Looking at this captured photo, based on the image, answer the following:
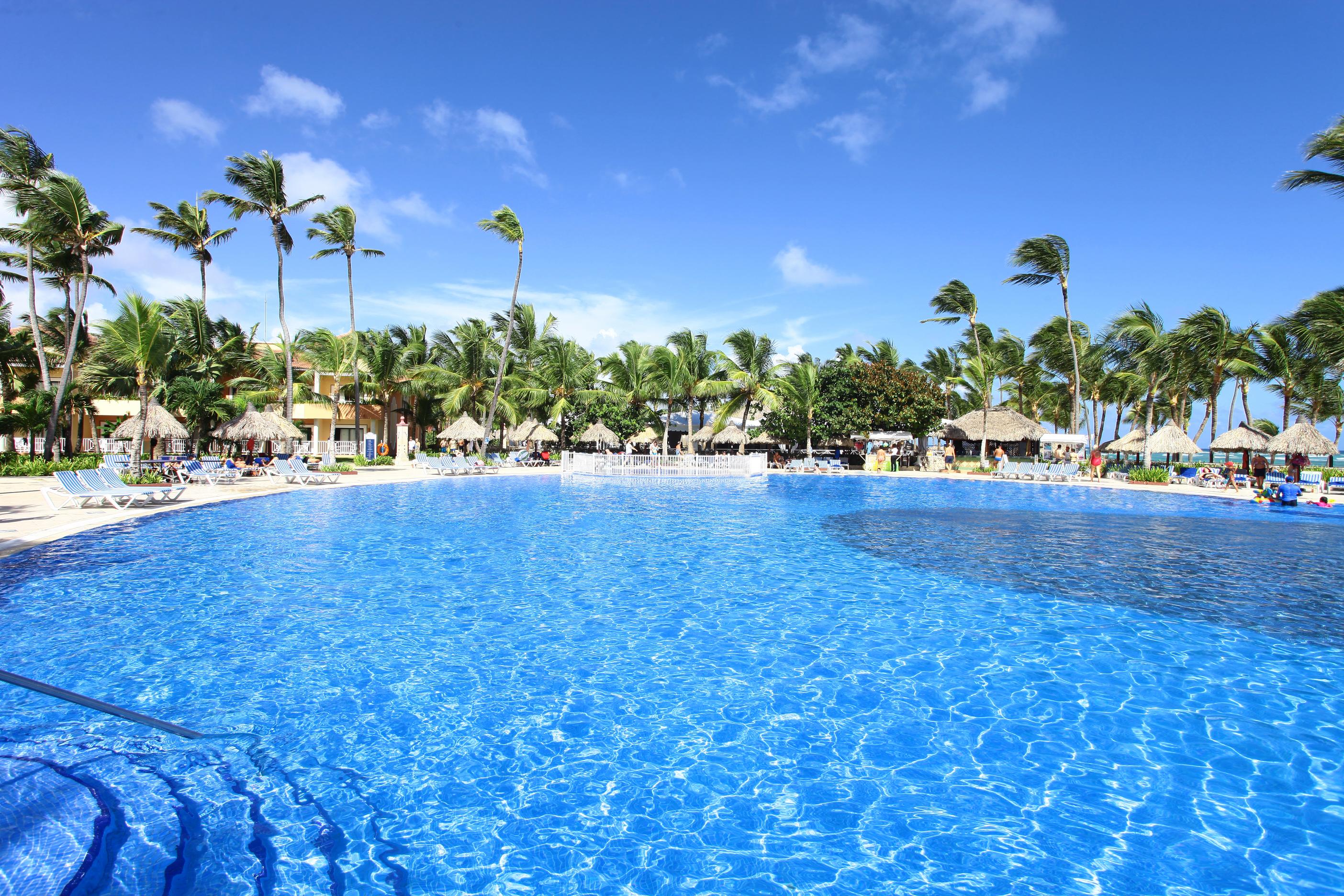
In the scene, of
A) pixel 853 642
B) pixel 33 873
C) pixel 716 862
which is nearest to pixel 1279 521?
pixel 853 642

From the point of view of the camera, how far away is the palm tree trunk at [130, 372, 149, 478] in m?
17.5

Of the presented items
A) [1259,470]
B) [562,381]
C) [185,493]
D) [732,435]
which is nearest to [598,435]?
[562,381]

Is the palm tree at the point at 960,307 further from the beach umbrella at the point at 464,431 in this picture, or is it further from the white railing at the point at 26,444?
the white railing at the point at 26,444

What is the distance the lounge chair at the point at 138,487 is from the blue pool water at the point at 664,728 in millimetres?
4626

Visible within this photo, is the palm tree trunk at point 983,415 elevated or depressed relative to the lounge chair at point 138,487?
elevated

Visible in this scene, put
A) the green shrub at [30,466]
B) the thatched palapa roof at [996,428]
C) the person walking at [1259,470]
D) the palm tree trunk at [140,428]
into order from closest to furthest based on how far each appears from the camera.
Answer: the palm tree trunk at [140,428]
the green shrub at [30,466]
the person walking at [1259,470]
the thatched palapa roof at [996,428]

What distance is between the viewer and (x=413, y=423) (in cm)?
4116

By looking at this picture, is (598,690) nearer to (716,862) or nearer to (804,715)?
(804,715)

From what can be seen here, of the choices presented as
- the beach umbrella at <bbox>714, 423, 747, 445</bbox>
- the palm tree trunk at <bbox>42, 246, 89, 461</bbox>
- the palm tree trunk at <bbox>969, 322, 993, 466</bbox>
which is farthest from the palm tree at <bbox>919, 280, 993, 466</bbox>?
the palm tree trunk at <bbox>42, 246, 89, 461</bbox>

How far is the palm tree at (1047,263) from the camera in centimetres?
3000

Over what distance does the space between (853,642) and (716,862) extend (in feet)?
11.2

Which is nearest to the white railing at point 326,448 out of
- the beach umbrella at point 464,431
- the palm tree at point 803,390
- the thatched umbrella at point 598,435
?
the beach umbrella at point 464,431

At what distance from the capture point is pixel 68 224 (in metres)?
19.4

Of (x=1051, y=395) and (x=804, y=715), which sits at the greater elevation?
(x=1051, y=395)
